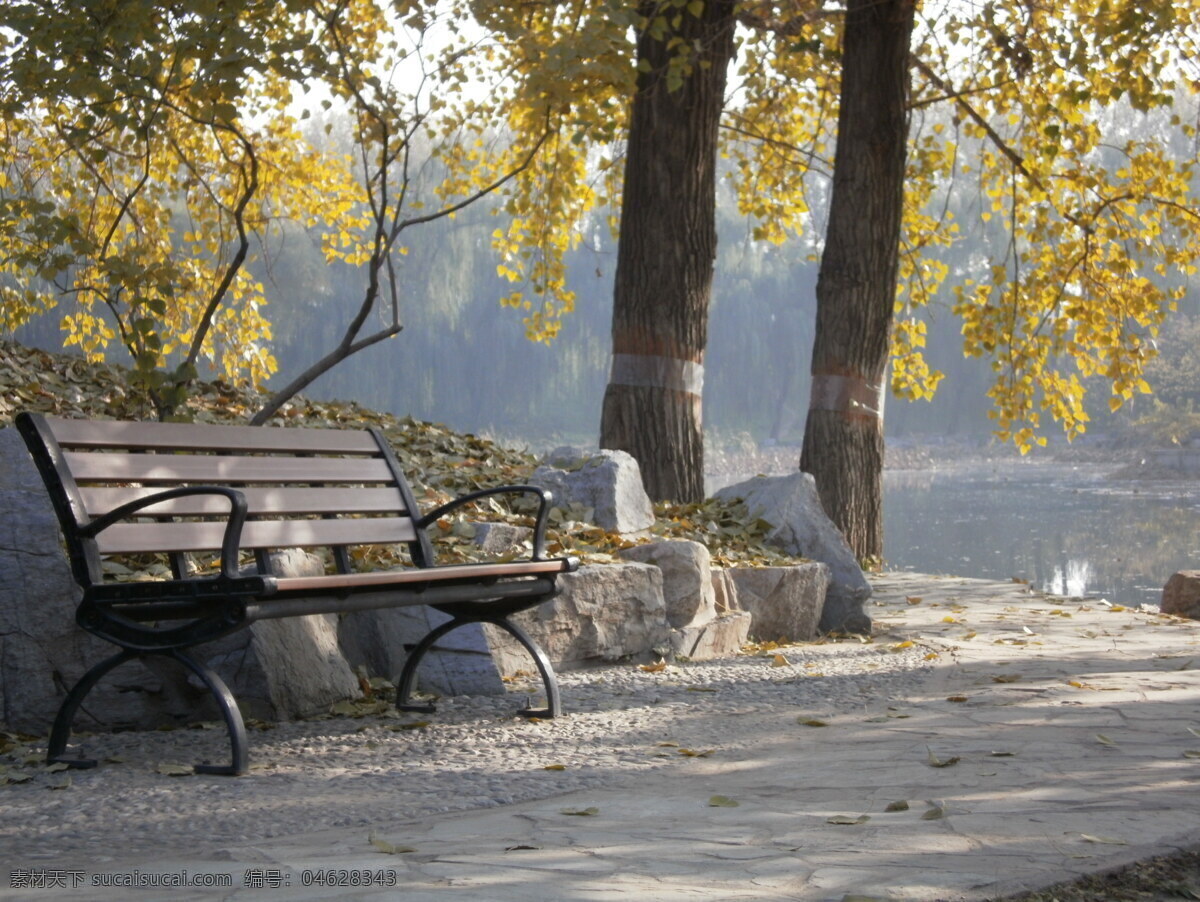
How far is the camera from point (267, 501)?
393cm

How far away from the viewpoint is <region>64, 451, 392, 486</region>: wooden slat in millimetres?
3455

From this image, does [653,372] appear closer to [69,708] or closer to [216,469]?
[216,469]

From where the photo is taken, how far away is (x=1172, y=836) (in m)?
2.54

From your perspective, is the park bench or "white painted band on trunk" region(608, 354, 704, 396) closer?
the park bench

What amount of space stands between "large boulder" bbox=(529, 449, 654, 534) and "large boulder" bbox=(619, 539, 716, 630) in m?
0.40

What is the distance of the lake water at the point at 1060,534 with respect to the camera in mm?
12102

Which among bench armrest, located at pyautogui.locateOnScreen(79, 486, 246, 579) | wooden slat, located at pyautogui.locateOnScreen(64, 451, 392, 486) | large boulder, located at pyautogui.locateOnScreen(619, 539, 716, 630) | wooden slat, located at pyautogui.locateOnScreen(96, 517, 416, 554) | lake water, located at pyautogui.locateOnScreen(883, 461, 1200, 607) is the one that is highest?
wooden slat, located at pyautogui.locateOnScreen(64, 451, 392, 486)

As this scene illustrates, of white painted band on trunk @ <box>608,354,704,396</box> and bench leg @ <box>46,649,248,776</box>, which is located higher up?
white painted band on trunk @ <box>608,354,704,396</box>

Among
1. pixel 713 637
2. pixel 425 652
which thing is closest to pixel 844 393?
pixel 713 637

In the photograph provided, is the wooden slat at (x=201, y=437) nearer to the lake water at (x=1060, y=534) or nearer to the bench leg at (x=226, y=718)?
the bench leg at (x=226, y=718)

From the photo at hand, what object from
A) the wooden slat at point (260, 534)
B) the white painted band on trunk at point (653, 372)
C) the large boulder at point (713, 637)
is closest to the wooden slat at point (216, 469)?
the wooden slat at point (260, 534)

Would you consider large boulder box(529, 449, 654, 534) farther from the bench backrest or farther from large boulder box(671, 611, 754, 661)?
the bench backrest

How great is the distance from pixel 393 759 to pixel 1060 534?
12.8m

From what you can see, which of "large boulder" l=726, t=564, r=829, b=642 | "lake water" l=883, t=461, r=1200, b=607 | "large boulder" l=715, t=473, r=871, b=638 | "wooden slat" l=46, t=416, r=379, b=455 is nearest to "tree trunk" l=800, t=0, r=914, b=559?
"large boulder" l=715, t=473, r=871, b=638
